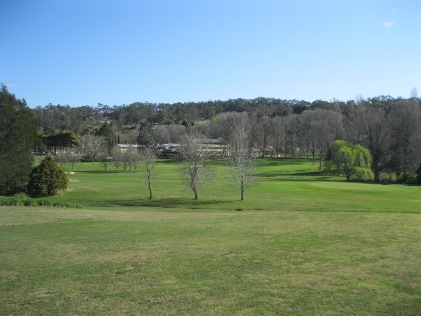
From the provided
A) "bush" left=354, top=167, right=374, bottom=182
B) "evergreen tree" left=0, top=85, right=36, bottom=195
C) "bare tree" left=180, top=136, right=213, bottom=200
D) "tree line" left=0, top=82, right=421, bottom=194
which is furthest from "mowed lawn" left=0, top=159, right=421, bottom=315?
"bush" left=354, top=167, right=374, bottom=182

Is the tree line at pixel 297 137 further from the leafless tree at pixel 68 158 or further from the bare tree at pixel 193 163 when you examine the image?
the bare tree at pixel 193 163

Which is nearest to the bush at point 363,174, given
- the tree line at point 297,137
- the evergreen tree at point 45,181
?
the tree line at point 297,137

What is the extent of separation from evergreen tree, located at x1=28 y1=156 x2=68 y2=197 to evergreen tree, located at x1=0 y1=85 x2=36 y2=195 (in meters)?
2.55

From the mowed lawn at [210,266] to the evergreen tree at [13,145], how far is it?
27183mm

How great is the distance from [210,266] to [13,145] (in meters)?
45.9

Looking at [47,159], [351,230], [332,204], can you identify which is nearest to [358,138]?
[332,204]

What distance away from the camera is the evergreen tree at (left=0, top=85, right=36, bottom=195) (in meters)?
47.0

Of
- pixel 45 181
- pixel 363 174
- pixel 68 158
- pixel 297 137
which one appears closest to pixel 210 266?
pixel 45 181

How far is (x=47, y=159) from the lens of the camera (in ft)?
157

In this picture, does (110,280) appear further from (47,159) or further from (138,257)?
(47,159)

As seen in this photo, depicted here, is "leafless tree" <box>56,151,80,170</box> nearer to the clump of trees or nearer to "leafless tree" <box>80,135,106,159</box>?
"leafless tree" <box>80,135,106,159</box>

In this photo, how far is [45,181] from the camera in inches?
1804

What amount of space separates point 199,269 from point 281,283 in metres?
2.57

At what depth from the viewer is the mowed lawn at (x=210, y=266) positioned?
8.52 meters
